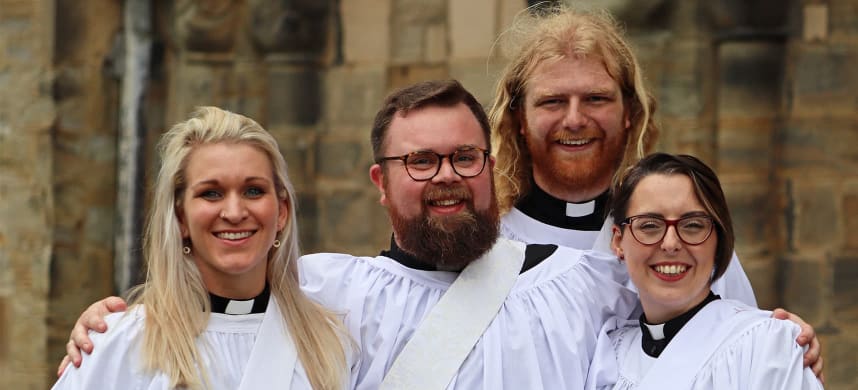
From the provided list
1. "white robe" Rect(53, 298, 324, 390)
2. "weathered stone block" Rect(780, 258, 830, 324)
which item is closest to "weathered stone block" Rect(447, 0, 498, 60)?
"weathered stone block" Rect(780, 258, 830, 324)

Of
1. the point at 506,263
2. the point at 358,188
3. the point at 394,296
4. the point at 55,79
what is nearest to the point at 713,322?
the point at 506,263

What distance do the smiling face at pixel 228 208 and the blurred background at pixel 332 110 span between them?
113 inches

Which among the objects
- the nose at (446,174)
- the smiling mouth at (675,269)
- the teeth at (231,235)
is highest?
the nose at (446,174)

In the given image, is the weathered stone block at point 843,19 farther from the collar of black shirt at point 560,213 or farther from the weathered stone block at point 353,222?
the weathered stone block at point 353,222

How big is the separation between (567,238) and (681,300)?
89cm

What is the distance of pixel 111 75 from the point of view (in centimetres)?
766

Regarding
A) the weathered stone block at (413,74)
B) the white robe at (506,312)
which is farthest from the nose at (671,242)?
the weathered stone block at (413,74)

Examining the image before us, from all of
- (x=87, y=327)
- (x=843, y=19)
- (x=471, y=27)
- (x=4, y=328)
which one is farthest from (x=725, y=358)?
(x=4, y=328)

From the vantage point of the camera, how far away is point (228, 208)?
3.38 meters

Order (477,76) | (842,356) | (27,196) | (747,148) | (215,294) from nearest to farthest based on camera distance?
(215,294)
(842,356)
(747,148)
(477,76)
(27,196)

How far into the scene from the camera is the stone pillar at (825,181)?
5.90 meters

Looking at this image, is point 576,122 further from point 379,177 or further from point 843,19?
point 843,19

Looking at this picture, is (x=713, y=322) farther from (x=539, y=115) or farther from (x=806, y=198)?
(x=806, y=198)

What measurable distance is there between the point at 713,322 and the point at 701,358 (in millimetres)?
121
